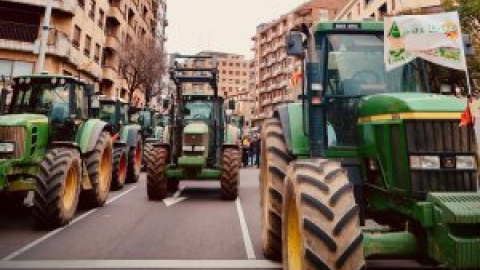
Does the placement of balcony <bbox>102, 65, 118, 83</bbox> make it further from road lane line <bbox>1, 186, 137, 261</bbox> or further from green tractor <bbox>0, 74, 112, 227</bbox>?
road lane line <bbox>1, 186, 137, 261</bbox>

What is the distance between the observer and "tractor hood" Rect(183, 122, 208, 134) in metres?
12.6

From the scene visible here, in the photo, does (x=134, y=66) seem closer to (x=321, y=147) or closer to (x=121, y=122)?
(x=121, y=122)

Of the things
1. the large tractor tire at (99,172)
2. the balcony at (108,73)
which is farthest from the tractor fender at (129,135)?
the balcony at (108,73)

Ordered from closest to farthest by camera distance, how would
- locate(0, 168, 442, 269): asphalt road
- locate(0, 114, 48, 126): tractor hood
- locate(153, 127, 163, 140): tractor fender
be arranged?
locate(0, 168, 442, 269): asphalt road, locate(0, 114, 48, 126): tractor hood, locate(153, 127, 163, 140): tractor fender

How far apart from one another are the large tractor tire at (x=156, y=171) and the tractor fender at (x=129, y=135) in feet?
15.2

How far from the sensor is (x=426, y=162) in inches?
156

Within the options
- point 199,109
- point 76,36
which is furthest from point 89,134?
point 76,36

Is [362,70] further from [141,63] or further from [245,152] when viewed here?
[141,63]

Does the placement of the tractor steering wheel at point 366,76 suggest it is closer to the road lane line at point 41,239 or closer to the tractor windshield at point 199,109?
the road lane line at point 41,239

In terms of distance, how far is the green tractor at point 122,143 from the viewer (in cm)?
1426

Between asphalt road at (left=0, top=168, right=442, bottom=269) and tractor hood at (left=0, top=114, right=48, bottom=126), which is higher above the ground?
tractor hood at (left=0, top=114, right=48, bottom=126)

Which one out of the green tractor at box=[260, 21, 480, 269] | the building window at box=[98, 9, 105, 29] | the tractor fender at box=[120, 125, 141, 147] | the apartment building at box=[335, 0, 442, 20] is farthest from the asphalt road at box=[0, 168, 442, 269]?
the building window at box=[98, 9, 105, 29]

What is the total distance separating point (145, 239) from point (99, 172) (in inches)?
133

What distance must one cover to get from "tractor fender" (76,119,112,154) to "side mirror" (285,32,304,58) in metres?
6.30
